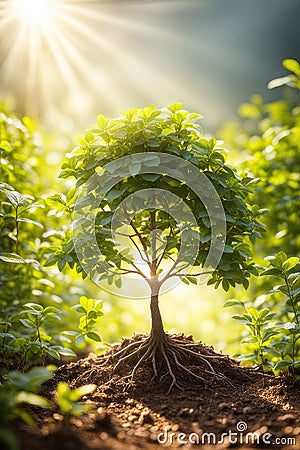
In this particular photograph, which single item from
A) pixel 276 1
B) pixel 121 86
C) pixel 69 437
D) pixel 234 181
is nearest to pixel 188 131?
Result: pixel 234 181

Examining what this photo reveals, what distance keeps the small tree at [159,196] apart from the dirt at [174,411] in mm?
83

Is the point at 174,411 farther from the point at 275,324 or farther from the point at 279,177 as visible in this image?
the point at 279,177

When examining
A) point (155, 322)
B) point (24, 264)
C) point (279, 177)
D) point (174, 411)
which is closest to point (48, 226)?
point (24, 264)

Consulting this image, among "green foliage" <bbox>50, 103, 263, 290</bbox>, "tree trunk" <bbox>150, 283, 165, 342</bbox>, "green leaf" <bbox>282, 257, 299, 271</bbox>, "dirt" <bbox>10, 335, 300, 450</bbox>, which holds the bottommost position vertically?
"dirt" <bbox>10, 335, 300, 450</bbox>

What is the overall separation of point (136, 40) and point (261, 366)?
4.38 meters

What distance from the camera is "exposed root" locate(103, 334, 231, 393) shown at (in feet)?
5.39

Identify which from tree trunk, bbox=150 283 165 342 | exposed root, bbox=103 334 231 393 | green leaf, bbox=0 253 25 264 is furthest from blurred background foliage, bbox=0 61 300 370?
tree trunk, bbox=150 283 165 342

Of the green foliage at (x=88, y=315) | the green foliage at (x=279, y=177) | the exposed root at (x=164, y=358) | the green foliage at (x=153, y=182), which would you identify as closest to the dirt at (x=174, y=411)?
the exposed root at (x=164, y=358)

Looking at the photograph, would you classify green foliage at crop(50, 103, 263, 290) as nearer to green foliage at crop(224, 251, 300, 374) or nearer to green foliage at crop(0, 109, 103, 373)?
green foliage at crop(224, 251, 300, 374)

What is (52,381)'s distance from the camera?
5.64 ft

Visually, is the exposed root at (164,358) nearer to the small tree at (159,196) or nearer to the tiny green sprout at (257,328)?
the small tree at (159,196)

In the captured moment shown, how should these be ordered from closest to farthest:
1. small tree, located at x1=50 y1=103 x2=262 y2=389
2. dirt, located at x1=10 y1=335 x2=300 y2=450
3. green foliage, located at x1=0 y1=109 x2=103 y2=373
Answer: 1. dirt, located at x1=10 y1=335 x2=300 y2=450
2. small tree, located at x1=50 y1=103 x2=262 y2=389
3. green foliage, located at x1=0 y1=109 x2=103 y2=373

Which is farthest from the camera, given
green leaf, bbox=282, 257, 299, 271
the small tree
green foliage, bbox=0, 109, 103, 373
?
green foliage, bbox=0, 109, 103, 373

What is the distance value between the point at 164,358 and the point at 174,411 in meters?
0.29
